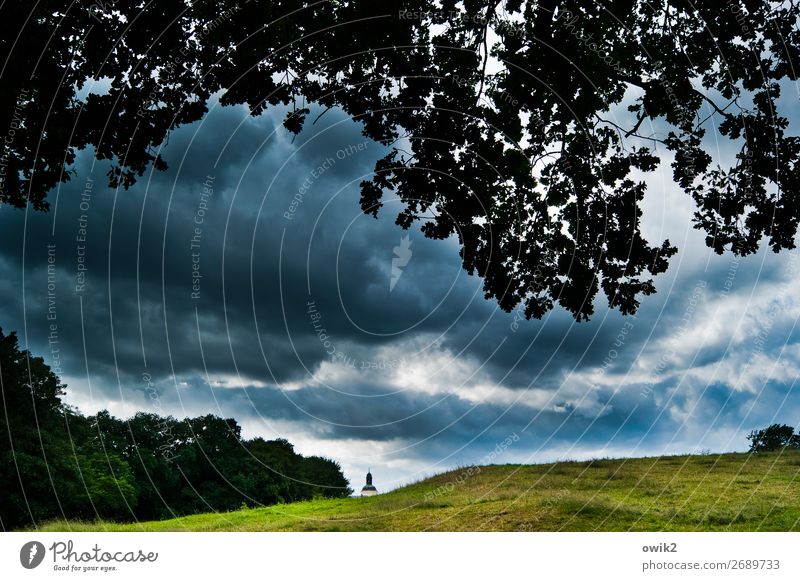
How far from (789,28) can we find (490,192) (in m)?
7.99

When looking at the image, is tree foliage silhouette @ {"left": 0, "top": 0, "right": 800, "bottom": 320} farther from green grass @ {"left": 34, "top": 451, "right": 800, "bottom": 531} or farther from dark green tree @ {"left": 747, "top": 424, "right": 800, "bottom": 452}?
dark green tree @ {"left": 747, "top": 424, "right": 800, "bottom": 452}

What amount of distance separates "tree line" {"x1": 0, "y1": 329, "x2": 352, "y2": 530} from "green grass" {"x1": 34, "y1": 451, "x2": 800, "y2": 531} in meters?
3.26

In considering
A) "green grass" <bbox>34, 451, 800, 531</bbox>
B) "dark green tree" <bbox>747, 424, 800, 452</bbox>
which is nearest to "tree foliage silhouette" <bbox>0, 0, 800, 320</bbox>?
"green grass" <bbox>34, 451, 800, 531</bbox>

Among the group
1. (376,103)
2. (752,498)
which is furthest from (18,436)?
(752,498)

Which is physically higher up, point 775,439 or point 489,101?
point 489,101

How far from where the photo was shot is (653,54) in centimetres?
1579

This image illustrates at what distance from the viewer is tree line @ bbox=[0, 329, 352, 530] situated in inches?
1049

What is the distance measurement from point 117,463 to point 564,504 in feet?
117

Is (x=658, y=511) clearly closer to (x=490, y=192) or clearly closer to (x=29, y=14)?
(x=490, y=192)

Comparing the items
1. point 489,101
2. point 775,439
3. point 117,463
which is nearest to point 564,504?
point 489,101

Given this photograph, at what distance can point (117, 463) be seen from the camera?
42906 millimetres

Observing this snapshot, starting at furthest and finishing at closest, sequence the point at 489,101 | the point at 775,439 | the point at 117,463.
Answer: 1. the point at 117,463
2. the point at 775,439
3. the point at 489,101

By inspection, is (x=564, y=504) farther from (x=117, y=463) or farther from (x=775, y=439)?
(x=117, y=463)

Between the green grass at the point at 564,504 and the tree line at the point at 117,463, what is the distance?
326 cm
